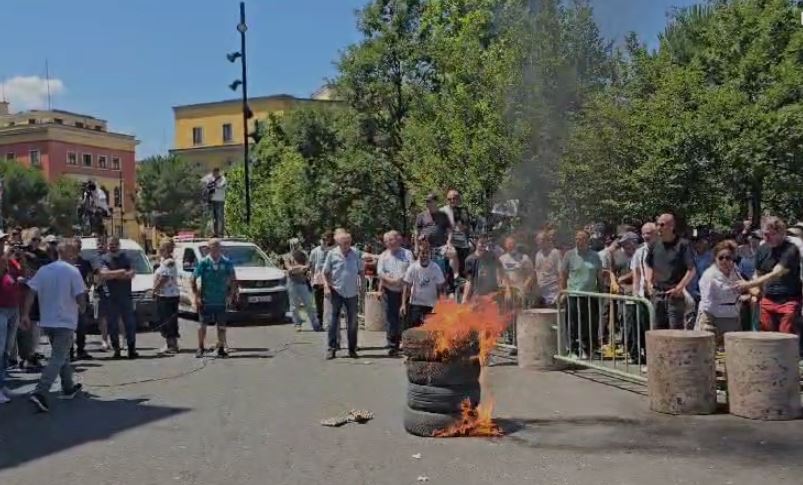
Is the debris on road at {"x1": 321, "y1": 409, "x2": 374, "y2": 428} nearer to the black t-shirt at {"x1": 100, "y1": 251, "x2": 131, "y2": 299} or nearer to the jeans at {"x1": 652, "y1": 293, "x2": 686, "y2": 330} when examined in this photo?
the jeans at {"x1": 652, "y1": 293, "x2": 686, "y2": 330}

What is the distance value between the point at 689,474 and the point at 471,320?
223 cm

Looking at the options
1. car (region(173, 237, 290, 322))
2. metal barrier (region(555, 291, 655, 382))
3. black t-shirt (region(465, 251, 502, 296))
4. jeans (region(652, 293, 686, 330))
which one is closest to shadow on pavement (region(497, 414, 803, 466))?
metal barrier (region(555, 291, 655, 382))

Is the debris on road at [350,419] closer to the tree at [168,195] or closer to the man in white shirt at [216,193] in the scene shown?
the man in white shirt at [216,193]

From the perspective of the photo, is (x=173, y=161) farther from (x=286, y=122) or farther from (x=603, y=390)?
(x=603, y=390)

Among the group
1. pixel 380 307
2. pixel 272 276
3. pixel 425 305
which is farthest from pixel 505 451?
pixel 272 276

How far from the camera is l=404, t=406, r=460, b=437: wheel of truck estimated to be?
7.12m

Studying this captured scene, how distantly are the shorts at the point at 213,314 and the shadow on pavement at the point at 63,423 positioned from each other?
2.94 m

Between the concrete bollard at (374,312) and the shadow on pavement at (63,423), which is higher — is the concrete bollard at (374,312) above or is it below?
above

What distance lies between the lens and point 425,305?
36.3 feet

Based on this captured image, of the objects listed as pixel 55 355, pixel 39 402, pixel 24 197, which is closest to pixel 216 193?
pixel 55 355

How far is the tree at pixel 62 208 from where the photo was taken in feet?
215

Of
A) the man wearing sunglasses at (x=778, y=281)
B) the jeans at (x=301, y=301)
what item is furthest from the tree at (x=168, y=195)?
the man wearing sunglasses at (x=778, y=281)

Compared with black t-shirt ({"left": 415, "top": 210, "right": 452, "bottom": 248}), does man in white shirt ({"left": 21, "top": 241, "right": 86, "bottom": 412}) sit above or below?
below

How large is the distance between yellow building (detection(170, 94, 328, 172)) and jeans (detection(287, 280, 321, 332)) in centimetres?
6927
